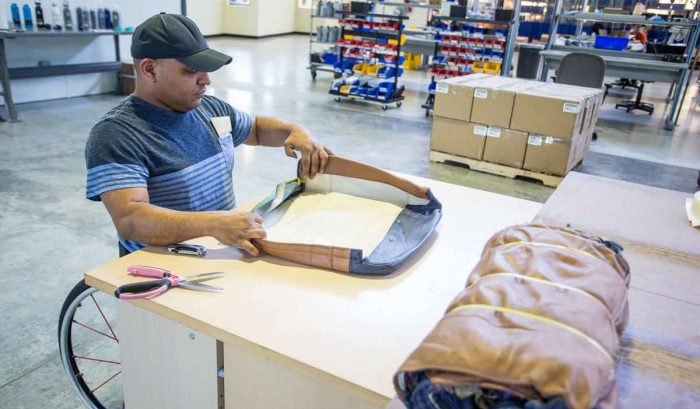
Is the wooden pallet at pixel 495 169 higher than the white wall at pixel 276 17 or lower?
lower

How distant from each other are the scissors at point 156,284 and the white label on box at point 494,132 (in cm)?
401

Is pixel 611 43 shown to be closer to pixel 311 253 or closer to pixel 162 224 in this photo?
pixel 311 253

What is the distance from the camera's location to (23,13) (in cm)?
567

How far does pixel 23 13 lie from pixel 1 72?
0.72 meters

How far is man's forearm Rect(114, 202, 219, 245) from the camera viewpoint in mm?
1289

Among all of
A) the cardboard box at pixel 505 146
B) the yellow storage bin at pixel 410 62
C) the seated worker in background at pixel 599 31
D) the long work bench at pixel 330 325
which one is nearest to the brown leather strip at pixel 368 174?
the long work bench at pixel 330 325

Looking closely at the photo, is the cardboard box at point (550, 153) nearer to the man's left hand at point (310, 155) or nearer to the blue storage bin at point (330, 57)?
the man's left hand at point (310, 155)

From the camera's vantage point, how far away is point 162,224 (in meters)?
1.29

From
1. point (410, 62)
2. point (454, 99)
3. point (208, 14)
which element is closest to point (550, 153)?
point (454, 99)

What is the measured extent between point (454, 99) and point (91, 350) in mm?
3716

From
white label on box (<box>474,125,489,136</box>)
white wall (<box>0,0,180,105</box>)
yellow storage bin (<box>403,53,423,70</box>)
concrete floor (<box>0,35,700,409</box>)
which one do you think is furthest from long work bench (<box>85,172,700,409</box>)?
yellow storage bin (<box>403,53,423,70</box>)

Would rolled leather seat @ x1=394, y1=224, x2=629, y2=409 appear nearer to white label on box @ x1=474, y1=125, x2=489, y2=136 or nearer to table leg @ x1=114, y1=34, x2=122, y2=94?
white label on box @ x1=474, y1=125, x2=489, y2=136

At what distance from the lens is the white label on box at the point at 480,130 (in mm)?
4832

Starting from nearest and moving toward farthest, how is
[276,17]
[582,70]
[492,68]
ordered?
[582,70] < [492,68] < [276,17]
